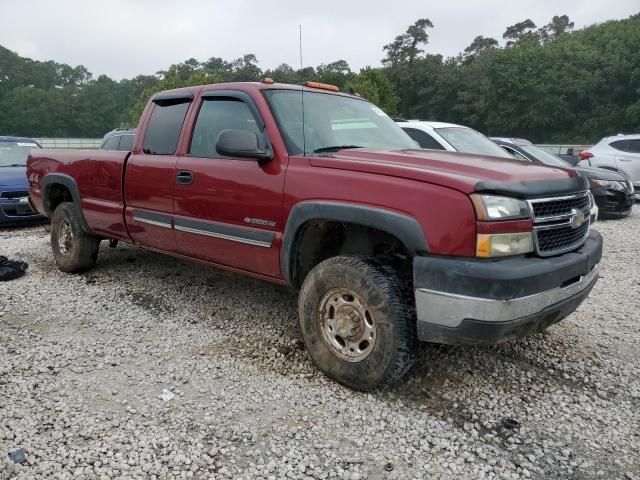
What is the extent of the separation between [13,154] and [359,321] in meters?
9.23

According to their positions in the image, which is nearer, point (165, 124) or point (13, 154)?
point (165, 124)

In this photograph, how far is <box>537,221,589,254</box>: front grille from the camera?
2.75 m

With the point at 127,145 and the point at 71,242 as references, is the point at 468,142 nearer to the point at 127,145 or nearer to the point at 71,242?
the point at 127,145

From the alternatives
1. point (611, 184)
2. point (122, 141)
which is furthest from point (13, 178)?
point (611, 184)

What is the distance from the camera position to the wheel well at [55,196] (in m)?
5.54

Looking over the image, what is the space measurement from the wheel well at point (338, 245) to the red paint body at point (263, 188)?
0.15 meters

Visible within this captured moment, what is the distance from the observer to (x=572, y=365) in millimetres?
3439

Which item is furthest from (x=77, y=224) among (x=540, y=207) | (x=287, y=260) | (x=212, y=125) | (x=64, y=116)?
(x=64, y=116)

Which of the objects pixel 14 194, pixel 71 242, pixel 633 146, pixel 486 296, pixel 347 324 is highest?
pixel 633 146

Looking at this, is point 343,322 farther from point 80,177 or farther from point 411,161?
point 80,177

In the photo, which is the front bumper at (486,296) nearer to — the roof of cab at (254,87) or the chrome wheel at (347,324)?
the chrome wheel at (347,324)

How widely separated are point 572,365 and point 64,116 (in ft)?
304

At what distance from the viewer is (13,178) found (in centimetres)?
845

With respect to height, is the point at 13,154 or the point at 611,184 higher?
the point at 13,154
